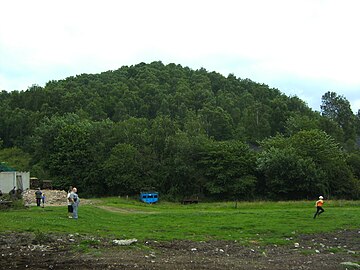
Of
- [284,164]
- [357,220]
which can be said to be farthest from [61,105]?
[357,220]

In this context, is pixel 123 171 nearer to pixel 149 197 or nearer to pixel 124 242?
pixel 149 197

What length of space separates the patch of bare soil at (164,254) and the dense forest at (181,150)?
53289 mm

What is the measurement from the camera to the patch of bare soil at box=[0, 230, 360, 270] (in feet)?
51.6

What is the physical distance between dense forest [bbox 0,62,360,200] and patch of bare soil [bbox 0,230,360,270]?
2098 inches

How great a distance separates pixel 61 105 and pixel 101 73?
48.9 m

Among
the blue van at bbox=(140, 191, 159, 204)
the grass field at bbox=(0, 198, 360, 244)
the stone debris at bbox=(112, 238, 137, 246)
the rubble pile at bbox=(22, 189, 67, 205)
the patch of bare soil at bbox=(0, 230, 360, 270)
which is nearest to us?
the patch of bare soil at bbox=(0, 230, 360, 270)

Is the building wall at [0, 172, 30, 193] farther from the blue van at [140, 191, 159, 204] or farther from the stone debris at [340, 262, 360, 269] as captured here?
the stone debris at [340, 262, 360, 269]

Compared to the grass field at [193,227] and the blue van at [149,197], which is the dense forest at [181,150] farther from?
the grass field at [193,227]

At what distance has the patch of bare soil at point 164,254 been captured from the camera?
15.7 m

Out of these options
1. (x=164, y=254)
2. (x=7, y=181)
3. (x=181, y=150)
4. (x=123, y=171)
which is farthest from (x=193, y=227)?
(x=181, y=150)

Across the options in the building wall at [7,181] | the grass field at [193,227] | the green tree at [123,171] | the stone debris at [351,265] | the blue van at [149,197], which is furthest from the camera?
the green tree at [123,171]

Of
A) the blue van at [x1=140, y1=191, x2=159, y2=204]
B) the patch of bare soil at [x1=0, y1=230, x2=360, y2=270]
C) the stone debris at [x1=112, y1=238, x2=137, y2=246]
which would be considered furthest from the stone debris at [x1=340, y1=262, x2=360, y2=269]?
the blue van at [x1=140, y1=191, x2=159, y2=204]

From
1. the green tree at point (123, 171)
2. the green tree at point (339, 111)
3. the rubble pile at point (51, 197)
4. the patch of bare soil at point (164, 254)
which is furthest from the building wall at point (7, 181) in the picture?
the green tree at point (339, 111)

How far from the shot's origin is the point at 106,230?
2444 cm
